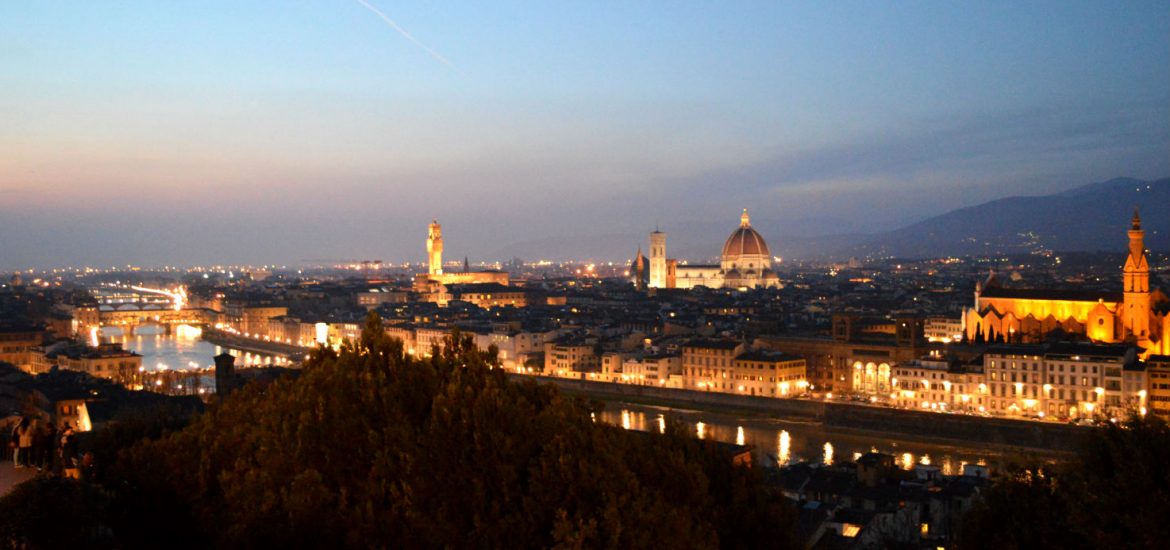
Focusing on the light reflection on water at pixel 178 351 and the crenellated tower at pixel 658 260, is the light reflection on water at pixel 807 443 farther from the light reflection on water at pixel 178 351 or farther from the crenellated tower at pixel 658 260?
the crenellated tower at pixel 658 260

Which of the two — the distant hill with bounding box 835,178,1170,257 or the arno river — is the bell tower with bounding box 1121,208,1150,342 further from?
the distant hill with bounding box 835,178,1170,257

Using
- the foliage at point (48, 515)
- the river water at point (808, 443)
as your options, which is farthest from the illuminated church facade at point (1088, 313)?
the foliage at point (48, 515)

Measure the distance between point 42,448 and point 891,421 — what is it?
51.2 feet

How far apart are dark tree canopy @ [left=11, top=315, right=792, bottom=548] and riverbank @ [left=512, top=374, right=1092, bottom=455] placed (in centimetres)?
1194

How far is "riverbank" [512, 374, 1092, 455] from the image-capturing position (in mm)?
18578

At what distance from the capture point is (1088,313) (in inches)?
1017

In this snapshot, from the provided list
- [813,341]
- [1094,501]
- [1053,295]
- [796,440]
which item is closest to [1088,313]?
[1053,295]

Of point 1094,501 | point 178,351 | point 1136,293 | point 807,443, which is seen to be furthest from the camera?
point 178,351

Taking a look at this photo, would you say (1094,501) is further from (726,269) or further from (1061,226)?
(1061,226)

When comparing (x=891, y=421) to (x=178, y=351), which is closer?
(x=891, y=421)

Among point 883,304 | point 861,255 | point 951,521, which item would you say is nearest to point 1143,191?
point 861,255

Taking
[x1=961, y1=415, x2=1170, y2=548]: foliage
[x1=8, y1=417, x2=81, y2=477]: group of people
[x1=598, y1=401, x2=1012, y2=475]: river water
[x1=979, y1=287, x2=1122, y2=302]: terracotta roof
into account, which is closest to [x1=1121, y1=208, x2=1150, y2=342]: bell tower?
[x1=979, y1=287, x2=1122, y2=302]: terracotta roof

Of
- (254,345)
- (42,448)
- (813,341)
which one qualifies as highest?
(42,448)

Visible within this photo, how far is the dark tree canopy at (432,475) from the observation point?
5668 mm
